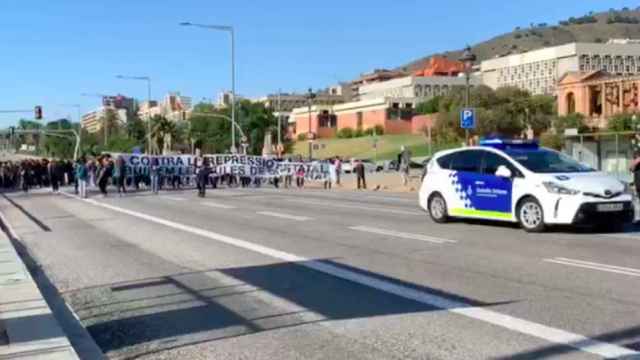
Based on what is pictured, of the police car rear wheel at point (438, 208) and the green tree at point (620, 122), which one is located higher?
the green tree at point (620, 122)

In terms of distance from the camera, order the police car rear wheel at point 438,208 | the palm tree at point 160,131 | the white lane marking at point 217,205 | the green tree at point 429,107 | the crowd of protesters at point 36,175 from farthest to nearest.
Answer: the green tree at point 429,107 → the palm tree at point 160,131 → the crowd of protesters at point 36,175 → the white lane marking at point 217,205 → the police car rear wheel at point 438,208

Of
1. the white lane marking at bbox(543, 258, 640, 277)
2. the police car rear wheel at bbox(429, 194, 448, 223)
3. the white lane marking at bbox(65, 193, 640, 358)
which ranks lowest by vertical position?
the white lane marking at bbox(65, 193, 640, 358)

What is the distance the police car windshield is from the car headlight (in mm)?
494

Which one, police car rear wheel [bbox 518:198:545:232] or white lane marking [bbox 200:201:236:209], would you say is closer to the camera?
police car rear wheel [bbox 518:198:545:232]

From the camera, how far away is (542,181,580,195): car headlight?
50.9ft

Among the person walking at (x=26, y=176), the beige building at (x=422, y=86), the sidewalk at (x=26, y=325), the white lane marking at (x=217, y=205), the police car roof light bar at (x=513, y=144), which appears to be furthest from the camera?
the beige building at (x=422, y=86)

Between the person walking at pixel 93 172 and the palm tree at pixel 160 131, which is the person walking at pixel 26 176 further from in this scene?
the palm tree at pixel 160 131

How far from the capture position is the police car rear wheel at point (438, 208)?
60.2 ft

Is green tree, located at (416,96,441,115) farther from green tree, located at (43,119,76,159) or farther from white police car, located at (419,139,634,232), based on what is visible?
white police car, located at (419,139,634,232)

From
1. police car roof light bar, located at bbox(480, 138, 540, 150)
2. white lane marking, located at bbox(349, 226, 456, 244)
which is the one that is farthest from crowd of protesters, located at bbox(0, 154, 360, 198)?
police car roof light bar, located at bbox(480, 138, 540, 150)

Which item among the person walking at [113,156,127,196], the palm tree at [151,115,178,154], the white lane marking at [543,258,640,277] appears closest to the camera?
the white lane marking at [543,258,640,277]

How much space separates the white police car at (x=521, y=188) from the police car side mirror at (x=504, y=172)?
2cm

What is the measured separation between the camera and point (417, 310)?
28.8ft

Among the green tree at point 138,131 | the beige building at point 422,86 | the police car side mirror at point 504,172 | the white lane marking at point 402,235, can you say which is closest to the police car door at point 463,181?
the police car side mirror at point 504,172
